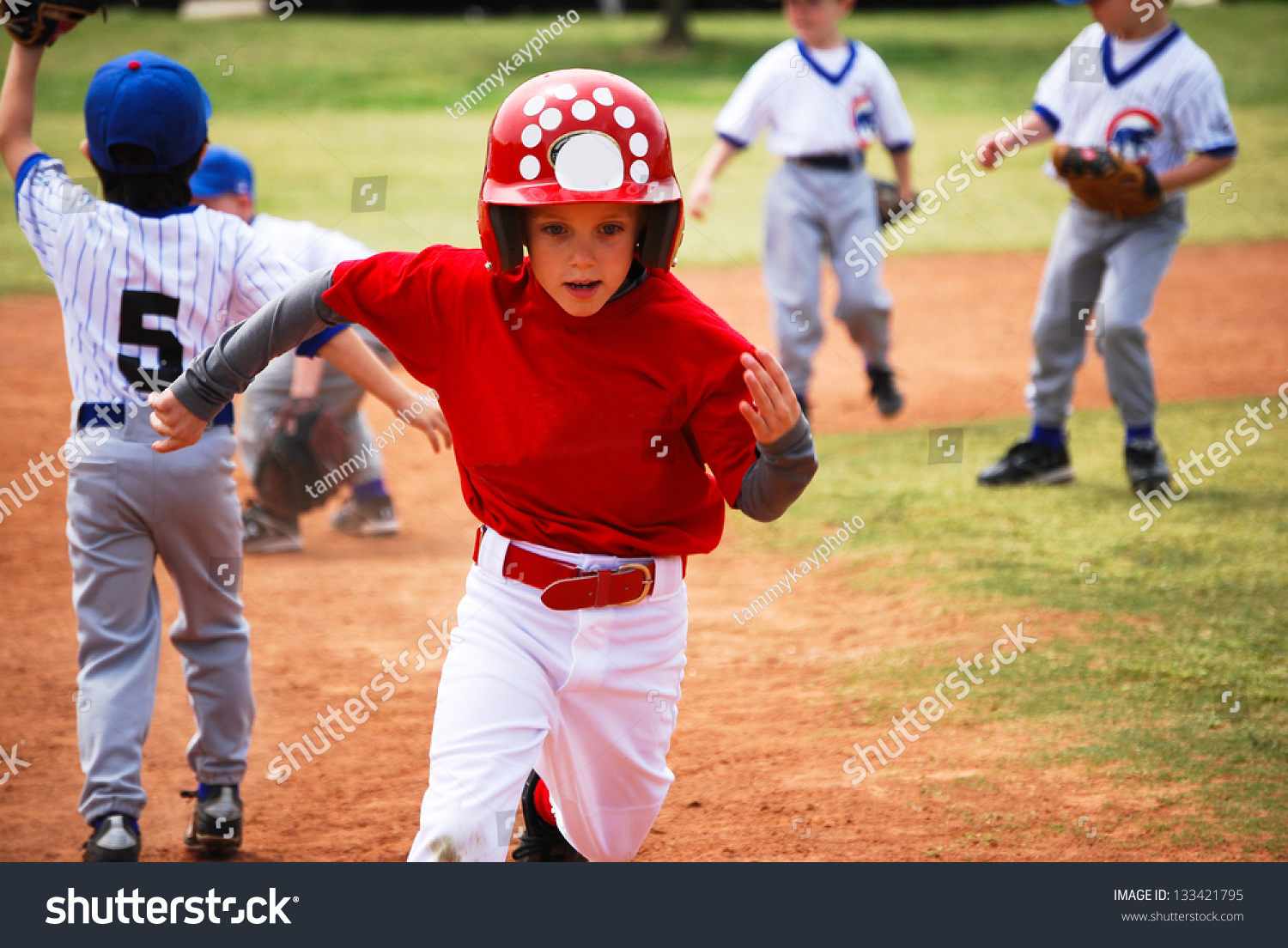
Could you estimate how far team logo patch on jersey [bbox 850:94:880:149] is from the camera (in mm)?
7145

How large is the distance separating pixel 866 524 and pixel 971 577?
838 millimetres

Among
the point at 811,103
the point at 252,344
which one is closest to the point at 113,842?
the point at 252,344

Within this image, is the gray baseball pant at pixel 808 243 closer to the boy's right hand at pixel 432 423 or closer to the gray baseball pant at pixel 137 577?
the boy's right hand at pixel 432 423

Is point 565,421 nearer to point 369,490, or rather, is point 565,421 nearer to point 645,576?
point 645,576

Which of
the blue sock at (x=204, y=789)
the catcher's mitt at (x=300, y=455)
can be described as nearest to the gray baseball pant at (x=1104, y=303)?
the catcher's mitt at (x=300, y=455)

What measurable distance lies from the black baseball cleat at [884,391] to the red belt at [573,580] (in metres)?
5.37

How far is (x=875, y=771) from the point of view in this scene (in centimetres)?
376

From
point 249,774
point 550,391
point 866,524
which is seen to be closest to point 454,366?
point 550,391

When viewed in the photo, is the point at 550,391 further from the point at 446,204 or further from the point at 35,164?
the point at 446,204

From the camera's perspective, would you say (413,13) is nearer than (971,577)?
No

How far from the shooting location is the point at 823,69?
23.3 feet

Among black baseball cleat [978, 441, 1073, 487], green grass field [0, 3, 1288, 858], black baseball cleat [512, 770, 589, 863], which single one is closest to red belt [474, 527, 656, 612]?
black baseball cleat [512, 770, 589, 863]
